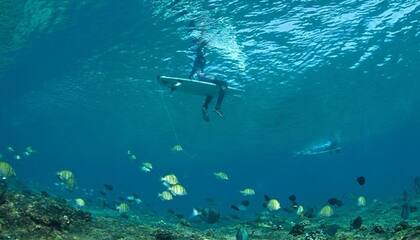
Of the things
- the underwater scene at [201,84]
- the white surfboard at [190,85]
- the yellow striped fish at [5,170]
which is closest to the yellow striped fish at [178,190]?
the underwater scene at [201,84]

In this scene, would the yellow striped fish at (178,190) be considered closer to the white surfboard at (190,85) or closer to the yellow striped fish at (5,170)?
the white surfboard at (190,85)

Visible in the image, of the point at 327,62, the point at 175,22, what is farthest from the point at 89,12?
the point at 327,62

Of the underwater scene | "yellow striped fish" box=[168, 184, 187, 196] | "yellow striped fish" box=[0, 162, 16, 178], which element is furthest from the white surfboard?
"yellow striped fish" box=[0, 162, 16, 178]

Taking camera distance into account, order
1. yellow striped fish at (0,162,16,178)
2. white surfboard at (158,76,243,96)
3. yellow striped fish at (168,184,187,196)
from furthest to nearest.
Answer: white surfboard at (158,76,243,96) < yellow striped fish at (168,184,187,196) < yellow striped fish at (0,162,16,178)

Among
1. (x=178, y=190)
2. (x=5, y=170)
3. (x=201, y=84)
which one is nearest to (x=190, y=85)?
(x=201, y=84)

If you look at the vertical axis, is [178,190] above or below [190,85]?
below

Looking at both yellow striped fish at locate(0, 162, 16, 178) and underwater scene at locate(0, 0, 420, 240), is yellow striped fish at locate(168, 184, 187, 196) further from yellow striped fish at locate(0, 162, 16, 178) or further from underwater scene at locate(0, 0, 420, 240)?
yellow striped fish at locate(0, 162, 16, 178)

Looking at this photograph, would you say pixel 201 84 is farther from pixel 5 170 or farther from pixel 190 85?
pixel 5 170

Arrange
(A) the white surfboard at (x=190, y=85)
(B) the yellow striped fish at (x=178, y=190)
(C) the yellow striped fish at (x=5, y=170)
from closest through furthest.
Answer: (C) the yellow striped fish at (x=5, y=170)
(B) the yellow striped fish at (x=178, y=190)
(A) the white surfboard at (x=190, y=85)

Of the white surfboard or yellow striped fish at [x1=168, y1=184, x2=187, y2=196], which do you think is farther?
the white surfboard

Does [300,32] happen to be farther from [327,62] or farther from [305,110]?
[305,110]

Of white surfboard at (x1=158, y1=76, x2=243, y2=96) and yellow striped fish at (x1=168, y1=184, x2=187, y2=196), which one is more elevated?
white surfboard at (x1=158, y1=76, x2=243, y2=96)

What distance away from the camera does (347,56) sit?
95.9 ft

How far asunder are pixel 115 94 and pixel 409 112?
146 ft
